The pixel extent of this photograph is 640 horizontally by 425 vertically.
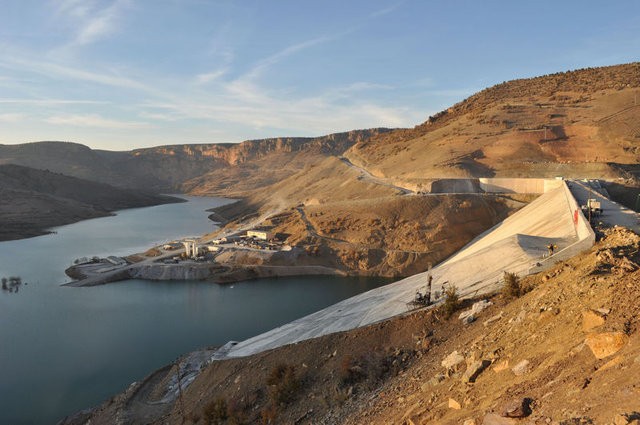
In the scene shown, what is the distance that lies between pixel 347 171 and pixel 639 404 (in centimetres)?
6770

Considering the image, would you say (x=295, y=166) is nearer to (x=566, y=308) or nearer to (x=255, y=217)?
(x=255, y=217)

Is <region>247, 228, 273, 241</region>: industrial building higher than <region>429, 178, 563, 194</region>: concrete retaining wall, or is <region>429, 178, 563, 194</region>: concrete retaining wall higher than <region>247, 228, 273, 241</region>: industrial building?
<region>429, 178, 563, 194</region>: concrete retaining wall

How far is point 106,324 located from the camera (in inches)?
1183

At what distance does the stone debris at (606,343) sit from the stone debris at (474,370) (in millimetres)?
2080

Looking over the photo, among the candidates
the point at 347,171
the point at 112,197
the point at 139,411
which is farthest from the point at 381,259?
the point at 112,197

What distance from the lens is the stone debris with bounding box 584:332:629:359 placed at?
257 inches

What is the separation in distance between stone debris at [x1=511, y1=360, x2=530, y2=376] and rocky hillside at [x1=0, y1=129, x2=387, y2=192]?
143 m

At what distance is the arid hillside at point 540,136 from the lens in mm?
51000

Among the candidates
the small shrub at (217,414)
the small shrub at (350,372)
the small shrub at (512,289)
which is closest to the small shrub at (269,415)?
the small shrub at (217,414)

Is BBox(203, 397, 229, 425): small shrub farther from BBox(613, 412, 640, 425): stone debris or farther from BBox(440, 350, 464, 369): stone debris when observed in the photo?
BBox(613, 412, 640, 425): stone debris

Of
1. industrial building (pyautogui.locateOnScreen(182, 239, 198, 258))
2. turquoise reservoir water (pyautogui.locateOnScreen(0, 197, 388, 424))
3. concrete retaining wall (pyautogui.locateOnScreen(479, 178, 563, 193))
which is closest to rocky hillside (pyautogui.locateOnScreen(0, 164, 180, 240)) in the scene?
turquoise reservoir water (pyautogui.locateOnScreen(0, 197, 388, 424))

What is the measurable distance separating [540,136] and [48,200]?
87458 millimetres

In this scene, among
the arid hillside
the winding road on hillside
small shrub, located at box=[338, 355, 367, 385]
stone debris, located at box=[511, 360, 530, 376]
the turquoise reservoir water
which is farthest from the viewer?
the winding road on hillside

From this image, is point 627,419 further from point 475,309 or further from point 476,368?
point 475,309
